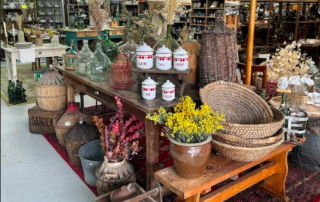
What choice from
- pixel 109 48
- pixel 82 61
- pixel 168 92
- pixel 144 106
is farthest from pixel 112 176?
pixel 109 48

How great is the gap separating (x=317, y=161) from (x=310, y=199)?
0.52 metres

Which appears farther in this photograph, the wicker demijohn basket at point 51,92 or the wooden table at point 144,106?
the wicker demijohn basket at point 51,92

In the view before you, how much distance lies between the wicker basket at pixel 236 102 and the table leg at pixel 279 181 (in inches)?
12.8

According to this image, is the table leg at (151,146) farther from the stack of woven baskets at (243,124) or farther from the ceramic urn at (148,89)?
the stack of woven baskets at (243,124)

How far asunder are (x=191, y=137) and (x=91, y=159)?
1389 mm

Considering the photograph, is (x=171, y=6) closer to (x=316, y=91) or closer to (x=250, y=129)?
(x=250, y=129)

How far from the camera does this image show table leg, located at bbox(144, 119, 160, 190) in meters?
2.17

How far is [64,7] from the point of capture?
35.8 feet

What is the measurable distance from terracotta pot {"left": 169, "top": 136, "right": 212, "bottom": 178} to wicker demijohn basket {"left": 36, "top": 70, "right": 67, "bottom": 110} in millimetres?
2190

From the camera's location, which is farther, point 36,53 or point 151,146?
point 36,53

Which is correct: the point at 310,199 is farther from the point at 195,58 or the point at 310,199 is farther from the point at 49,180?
the point at 49,180

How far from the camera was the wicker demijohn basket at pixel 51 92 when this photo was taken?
3.56 metres

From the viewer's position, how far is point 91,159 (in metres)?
2.84

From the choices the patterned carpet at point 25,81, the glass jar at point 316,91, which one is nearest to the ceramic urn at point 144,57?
the glass jar at point 316,91
